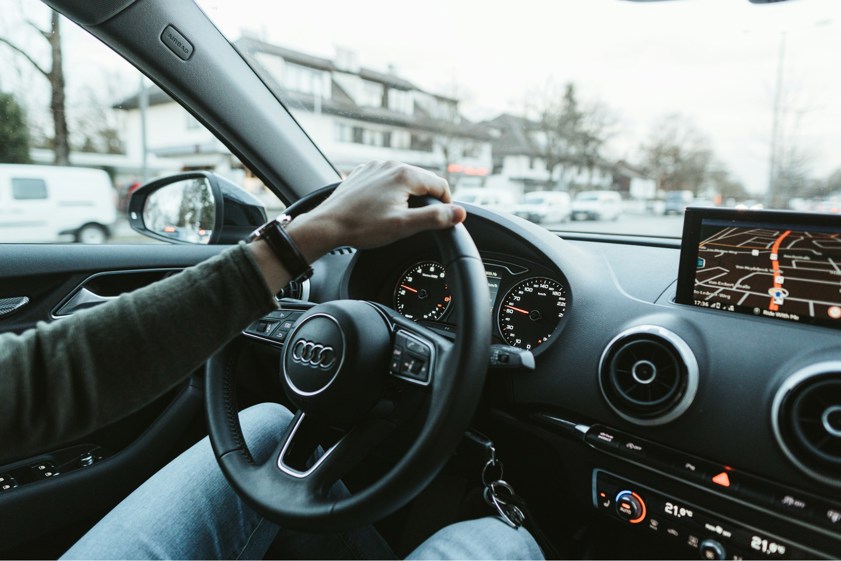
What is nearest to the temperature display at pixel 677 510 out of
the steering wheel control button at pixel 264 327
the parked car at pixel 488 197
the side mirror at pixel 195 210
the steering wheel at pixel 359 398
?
the steering wheel at pixel 359 398

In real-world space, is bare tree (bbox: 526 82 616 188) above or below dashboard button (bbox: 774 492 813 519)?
above

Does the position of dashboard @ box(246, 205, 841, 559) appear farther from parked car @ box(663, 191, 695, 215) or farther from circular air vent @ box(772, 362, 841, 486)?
parked car @ box(663, 191, 695, 215)

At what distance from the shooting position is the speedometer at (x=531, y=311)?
1829 millimetres

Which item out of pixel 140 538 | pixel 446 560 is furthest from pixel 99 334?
pixel 446 560

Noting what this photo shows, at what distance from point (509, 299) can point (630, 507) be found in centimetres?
72

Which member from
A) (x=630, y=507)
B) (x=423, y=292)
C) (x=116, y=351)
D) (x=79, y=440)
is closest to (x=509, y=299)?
(x=423, y=292)

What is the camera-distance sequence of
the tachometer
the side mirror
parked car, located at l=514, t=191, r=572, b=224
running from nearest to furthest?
the tachometer < parked car, located at l=514, t=191, r=572, b=224 < the side mirror

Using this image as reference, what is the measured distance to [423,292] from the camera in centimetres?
211

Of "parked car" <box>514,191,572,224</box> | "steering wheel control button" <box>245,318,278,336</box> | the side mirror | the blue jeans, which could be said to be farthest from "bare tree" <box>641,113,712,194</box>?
the side mirror

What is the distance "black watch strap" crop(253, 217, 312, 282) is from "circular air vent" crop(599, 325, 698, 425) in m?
0.99

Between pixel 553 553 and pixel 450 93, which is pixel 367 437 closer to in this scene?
pixel 553 553

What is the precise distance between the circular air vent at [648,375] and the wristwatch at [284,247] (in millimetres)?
986

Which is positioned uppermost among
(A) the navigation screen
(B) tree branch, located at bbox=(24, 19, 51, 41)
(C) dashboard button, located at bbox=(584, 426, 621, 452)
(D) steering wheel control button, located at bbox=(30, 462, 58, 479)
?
(B) tree branch, located at bbox=(24, 19, 51, 41)

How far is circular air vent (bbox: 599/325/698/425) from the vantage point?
1.46 m
